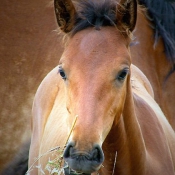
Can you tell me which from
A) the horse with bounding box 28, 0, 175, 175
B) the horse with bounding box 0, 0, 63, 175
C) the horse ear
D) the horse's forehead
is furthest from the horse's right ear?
the horse with bounding box 0, 0, 63, 175

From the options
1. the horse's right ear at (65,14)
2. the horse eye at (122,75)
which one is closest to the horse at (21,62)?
the horse's right ear at (65,14)

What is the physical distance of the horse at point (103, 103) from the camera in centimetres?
298

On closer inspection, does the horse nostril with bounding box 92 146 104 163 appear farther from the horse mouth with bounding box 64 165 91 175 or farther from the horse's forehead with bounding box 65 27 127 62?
the horse's forehead with bounding box 65 27 127 62

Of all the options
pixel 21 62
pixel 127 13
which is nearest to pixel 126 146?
pixel 127 13

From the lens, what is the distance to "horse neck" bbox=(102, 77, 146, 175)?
3455 mm

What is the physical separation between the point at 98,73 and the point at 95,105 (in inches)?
7.4

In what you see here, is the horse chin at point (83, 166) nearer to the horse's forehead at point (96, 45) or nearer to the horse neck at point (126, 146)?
the horse neck at point (126, 146)

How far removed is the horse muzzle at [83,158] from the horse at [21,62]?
2.69 m

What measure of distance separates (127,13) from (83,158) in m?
1.03

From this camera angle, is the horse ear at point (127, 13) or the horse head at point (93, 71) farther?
the horse ear at point (127, 13)

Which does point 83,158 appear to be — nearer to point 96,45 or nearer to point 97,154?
point 97,154

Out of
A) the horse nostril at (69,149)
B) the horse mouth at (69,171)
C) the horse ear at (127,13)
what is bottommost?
the horse mouth at (69,171)

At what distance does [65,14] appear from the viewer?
11.7 feet

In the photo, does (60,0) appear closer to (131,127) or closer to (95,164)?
(131,127)
